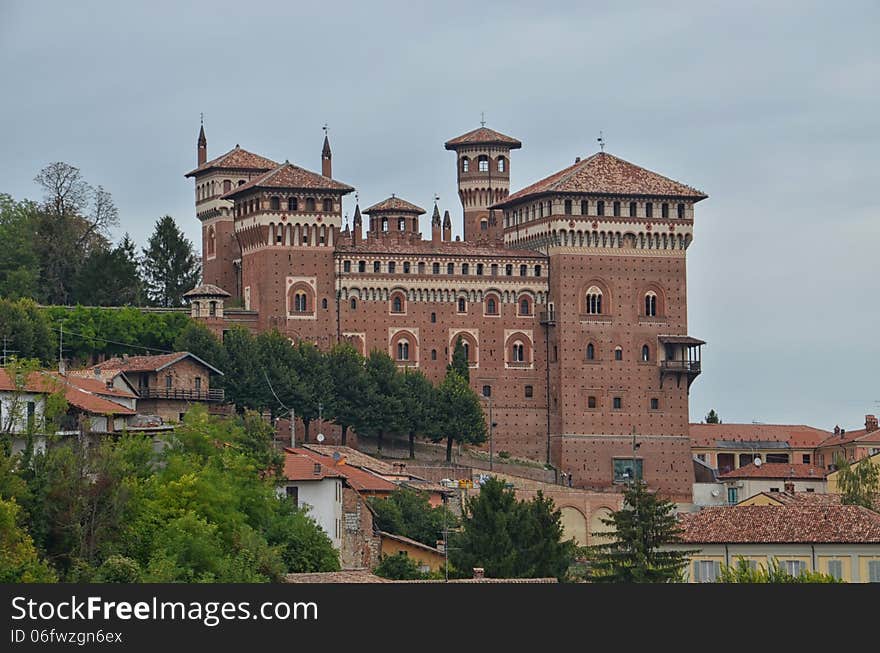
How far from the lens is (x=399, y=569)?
232 ft

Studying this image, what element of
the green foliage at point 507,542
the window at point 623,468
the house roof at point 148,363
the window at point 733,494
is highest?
the house roof at point 148,363

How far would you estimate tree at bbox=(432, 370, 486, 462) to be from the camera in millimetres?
105625

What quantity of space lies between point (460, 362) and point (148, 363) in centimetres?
1826

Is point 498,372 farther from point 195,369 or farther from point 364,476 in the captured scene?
point 364,476

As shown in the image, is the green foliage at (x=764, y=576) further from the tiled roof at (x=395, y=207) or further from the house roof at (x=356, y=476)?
the tiled roof at (x=395, y=207)

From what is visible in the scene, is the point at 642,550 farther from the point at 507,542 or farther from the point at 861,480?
the point at 861,480

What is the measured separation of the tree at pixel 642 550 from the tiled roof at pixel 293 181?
3873 centimetres

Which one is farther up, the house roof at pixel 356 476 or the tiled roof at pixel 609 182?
the tiled roof at pixel 609 182

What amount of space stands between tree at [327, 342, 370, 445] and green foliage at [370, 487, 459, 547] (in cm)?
2015

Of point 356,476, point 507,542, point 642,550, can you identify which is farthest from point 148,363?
point 642,550

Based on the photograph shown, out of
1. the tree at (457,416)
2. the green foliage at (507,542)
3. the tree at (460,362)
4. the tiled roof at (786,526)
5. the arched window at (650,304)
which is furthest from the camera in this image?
the arched window at (650,304)

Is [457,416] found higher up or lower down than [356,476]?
higher up

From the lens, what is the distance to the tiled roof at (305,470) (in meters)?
76.8

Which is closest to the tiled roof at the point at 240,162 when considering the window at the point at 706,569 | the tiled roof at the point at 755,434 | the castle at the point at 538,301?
the castle at the point at 538,301
